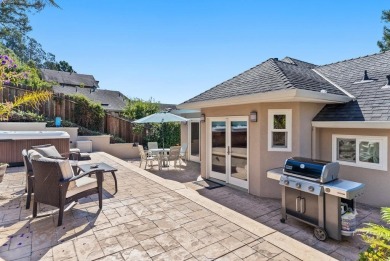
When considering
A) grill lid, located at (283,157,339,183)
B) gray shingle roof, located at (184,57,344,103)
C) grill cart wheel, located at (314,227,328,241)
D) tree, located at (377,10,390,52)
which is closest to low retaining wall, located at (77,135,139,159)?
gray shingle roof, located at (184,57,344,103)

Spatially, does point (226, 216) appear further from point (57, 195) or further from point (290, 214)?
point (57, 195)

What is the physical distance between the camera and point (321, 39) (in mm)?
12695

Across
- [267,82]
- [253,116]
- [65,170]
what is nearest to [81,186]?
[65,170]

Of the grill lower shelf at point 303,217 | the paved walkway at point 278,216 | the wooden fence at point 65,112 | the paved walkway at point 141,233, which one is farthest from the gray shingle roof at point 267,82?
the wooden fence at point 65,112

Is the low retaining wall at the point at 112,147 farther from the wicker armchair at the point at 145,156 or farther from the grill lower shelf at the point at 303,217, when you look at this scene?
the grill lower shelf at the point at 303,217

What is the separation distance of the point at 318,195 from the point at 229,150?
4.16 metres

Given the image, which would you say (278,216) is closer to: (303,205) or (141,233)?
(303,205)

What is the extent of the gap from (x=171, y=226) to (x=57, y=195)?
2133mm

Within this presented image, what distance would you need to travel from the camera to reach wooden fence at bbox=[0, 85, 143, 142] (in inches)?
506

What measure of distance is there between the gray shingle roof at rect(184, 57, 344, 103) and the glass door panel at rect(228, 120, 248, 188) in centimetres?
124

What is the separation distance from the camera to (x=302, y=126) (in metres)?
7.00

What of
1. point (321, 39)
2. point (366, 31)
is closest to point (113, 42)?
point (321, 39)

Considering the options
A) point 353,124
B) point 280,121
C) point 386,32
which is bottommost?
point 353,124

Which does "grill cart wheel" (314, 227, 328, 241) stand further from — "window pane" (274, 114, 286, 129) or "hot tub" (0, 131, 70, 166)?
"hot tub" (0, 131, 70, 166)
